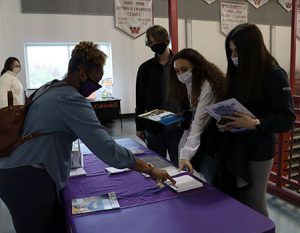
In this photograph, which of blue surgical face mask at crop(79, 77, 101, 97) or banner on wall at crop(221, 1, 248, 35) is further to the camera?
banner on wall at crop(221, 1, 248, 35)

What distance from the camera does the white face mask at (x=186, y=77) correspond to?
5.55 ft

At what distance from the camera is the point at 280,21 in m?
9.41

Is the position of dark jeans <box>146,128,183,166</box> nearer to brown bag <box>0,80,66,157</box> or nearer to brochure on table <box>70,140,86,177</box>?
brochure on table <box>70,140,86,177</box>

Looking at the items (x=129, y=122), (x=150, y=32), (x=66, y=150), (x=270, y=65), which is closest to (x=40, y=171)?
(x=66, y=150)

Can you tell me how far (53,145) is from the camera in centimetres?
122

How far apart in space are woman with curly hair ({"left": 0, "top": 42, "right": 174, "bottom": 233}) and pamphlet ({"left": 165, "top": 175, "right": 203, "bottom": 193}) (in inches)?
9.1

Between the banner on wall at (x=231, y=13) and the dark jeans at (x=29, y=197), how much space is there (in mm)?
8229

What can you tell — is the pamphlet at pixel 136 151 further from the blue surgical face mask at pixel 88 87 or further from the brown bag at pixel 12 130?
the brown bag at pixel 12 130

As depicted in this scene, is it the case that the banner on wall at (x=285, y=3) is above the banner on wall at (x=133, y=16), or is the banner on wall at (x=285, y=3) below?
above

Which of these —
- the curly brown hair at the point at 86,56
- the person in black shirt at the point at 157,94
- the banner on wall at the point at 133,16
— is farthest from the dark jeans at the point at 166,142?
the banner on wall at the point at 133,16

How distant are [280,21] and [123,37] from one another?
5172 mm

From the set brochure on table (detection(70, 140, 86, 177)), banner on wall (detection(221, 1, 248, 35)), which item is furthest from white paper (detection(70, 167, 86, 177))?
banner on wall (detection(221, 1, 248, 35))

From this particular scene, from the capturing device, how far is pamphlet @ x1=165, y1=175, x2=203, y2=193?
1409 millimetres

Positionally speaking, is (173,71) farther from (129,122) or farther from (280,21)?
(280,21)
